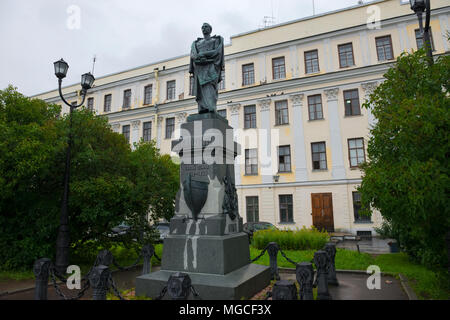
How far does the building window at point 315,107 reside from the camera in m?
22.0

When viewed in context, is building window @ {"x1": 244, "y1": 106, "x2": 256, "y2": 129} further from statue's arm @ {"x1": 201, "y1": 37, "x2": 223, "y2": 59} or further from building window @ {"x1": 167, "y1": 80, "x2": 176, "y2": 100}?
statue's arm @ {"x1": 201, "y1": 37, "x2": 223, "y2": 59}

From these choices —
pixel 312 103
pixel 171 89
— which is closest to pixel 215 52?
pixel 312 103

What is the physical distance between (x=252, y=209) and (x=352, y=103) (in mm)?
11388

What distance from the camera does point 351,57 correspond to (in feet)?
72.0

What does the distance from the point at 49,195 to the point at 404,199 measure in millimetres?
9914

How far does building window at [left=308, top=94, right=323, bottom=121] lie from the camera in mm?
22000

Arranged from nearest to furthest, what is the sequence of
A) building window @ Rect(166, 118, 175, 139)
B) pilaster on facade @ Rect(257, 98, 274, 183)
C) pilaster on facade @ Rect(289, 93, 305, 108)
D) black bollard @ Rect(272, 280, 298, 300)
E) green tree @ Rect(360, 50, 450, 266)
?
1. black bollard @ Rect(272, 280, 298, 300)
2. green tree @ Rect(360, 50, 450, 266)
3. pilaster on facade @ Rect(289, 93, 305, 108)
4. pilaster on facade @ Rect(257, 98, 274, 183)
5. building window @ Rect(166, 118, 175, 139)

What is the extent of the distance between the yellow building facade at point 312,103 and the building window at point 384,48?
0.07 m

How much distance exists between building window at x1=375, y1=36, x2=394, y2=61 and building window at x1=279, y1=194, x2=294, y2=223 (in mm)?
12819

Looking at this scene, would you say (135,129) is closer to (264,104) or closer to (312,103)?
(264,104)

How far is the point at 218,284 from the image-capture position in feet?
15.0

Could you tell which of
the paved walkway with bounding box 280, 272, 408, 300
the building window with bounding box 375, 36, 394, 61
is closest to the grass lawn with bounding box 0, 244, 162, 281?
the paved walkway with bounding box 280, 272, 408, 300

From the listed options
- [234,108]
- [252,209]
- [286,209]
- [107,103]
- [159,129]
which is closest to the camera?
[286,209]

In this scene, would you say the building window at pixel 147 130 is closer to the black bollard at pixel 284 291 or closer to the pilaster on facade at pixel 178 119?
the pilaster on facade at pixel 178 119
